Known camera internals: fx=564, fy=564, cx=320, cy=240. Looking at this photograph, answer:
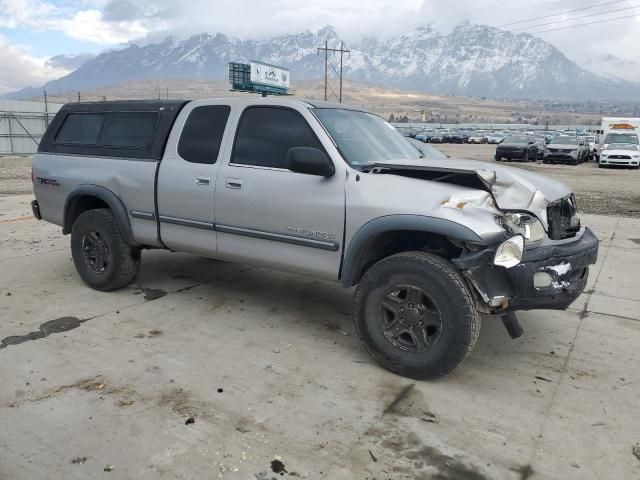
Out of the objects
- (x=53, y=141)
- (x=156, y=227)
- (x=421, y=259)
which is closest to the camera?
(x=421, y=259)

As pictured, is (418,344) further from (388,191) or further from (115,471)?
(115,471)

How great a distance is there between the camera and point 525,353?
4.36m

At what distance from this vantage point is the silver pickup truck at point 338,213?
3.61 meters

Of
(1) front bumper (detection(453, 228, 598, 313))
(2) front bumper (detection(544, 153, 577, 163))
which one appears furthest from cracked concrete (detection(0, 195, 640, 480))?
(2) front bumper (detection(544, 153, 577, 163))

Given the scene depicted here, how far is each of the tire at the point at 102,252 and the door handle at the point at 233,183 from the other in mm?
1452

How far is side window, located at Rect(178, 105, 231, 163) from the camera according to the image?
484 centimetres

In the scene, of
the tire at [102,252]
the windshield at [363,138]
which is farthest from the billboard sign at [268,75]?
the windshield at [363,138]

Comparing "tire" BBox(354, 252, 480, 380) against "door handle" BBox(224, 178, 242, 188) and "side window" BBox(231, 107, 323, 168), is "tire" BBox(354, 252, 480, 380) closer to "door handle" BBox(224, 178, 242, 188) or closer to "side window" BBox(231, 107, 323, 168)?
"side window" BBox(231, 107, 323, 168)

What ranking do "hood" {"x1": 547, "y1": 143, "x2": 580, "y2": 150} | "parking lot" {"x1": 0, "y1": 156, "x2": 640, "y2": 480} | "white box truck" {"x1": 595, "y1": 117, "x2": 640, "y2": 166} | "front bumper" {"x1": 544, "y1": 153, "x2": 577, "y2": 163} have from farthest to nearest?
"white box truck" {"x1": 595, "y1": 117, "x2": 640, "y2": 166} → "hood" {"x1": 547, "y1": 143, "x2": 580, "y2": 150} → "front bumper" {"x1": 544, "y1": 153, "x2": 577, "y2": 163} → "parking lot" {"x1": 0, "y1": 156, "x2": 640, "y2": 480}

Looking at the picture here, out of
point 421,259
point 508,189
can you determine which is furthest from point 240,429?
point 508,189

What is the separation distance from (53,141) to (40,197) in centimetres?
62

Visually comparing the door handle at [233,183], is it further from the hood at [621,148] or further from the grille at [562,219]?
the hood at [621,148]

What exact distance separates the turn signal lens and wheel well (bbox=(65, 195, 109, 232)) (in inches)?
156

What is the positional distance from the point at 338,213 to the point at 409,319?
2.97 feet
